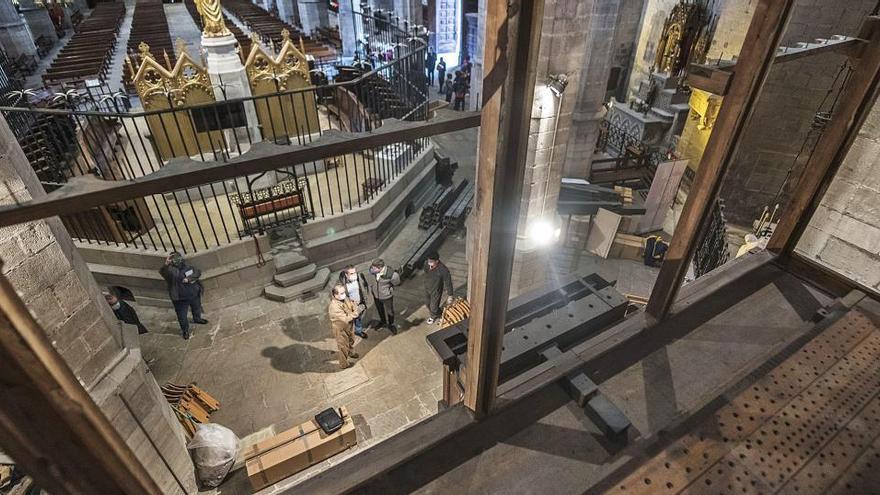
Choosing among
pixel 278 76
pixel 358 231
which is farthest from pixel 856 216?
pixel 278 76

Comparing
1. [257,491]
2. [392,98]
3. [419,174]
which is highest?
[392,98]

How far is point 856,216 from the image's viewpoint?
3.75m

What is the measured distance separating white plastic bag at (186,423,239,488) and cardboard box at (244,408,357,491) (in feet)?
0.76

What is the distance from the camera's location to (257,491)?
17.1ft

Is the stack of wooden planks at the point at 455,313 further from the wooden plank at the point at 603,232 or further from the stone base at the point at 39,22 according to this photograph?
the stone base at the point at 39,22

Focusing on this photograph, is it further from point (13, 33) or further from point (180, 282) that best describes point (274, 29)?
point (180, 282)

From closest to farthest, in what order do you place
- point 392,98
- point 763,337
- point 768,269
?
1. point 763,337
2. point 768,269
3. point 392,98

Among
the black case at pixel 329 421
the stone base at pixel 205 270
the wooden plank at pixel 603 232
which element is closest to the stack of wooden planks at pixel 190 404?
the black case at pixel 329 421

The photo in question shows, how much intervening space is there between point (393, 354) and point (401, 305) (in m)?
1.31

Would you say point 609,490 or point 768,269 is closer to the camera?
point 609,490

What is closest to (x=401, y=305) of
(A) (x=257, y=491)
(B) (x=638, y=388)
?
(A) (x=257, y=491)

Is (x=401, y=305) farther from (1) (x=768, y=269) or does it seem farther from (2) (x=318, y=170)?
(1) (x=768, y=269)

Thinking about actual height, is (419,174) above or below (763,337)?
below

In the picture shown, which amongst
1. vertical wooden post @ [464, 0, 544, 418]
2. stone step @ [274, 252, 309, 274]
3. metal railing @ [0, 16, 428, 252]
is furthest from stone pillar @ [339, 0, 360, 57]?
vertical wooden post @ [464, 0, 544, 418]
